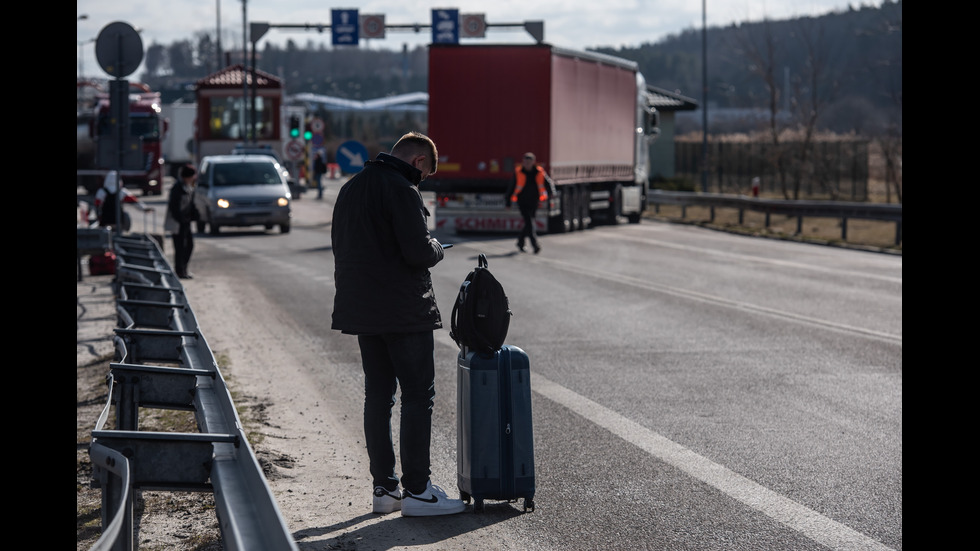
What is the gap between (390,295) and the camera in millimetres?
5879

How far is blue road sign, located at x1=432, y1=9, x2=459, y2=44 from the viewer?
44.7 meters

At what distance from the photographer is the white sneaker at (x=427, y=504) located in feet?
19.7

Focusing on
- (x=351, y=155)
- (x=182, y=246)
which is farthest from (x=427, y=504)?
(x=351, y=155)

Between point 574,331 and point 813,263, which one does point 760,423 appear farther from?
point 813,263

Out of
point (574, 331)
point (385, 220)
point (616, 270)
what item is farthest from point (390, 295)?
point (616, 270)

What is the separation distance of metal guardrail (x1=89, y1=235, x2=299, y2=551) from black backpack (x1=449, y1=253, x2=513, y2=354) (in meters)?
1.14

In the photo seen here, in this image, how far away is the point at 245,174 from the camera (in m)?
29.5

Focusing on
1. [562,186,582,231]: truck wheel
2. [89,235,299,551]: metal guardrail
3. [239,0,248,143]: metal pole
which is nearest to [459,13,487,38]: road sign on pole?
[239,0,248,143]: metal pole

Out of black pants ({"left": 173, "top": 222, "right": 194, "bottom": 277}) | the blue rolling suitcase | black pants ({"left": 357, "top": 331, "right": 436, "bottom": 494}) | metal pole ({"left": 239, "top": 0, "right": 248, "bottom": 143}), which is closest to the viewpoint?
black pants ({"left": 357, "top": 331, "right": 436, "bottom": 494})

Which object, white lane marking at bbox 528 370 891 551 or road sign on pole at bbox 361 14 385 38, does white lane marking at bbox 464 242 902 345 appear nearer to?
white lane marking at bbox 528 370 891 551

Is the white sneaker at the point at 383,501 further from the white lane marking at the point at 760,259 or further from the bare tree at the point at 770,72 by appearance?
the bare tree at the point at 770,72
